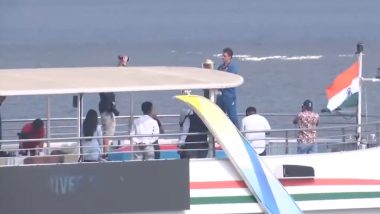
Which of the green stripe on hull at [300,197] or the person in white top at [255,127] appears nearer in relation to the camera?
the green stripe on hull at [300,197]

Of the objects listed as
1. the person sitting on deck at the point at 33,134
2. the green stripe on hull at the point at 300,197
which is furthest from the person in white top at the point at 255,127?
the person sitting on deck at the point at 33,134

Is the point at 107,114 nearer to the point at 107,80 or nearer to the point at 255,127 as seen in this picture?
the point at 107,80

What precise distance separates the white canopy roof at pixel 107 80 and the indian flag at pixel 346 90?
2291 mm

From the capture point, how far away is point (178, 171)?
51.7 ft

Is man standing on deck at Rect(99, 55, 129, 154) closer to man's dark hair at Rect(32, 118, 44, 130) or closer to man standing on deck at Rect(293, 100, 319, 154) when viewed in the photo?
man's dark hair at Rect(32, 118, 44, 130)

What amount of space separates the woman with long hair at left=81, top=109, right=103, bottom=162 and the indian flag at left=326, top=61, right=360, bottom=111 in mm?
3637

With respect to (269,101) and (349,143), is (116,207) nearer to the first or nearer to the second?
(349,143)

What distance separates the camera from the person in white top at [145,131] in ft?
52.5

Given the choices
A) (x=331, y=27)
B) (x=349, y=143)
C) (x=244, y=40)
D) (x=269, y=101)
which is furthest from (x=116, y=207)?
(x=331, y=27)

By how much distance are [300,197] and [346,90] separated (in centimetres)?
256

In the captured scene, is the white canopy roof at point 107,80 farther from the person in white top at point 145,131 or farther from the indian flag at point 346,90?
the indian flag at point 346,90

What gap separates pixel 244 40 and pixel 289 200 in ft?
308

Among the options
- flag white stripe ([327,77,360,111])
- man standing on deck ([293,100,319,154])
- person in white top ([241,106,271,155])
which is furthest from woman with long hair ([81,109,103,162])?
A: flag white stripe ([327,77,360,111])

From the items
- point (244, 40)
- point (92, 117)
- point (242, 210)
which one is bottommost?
point (242, 210)
